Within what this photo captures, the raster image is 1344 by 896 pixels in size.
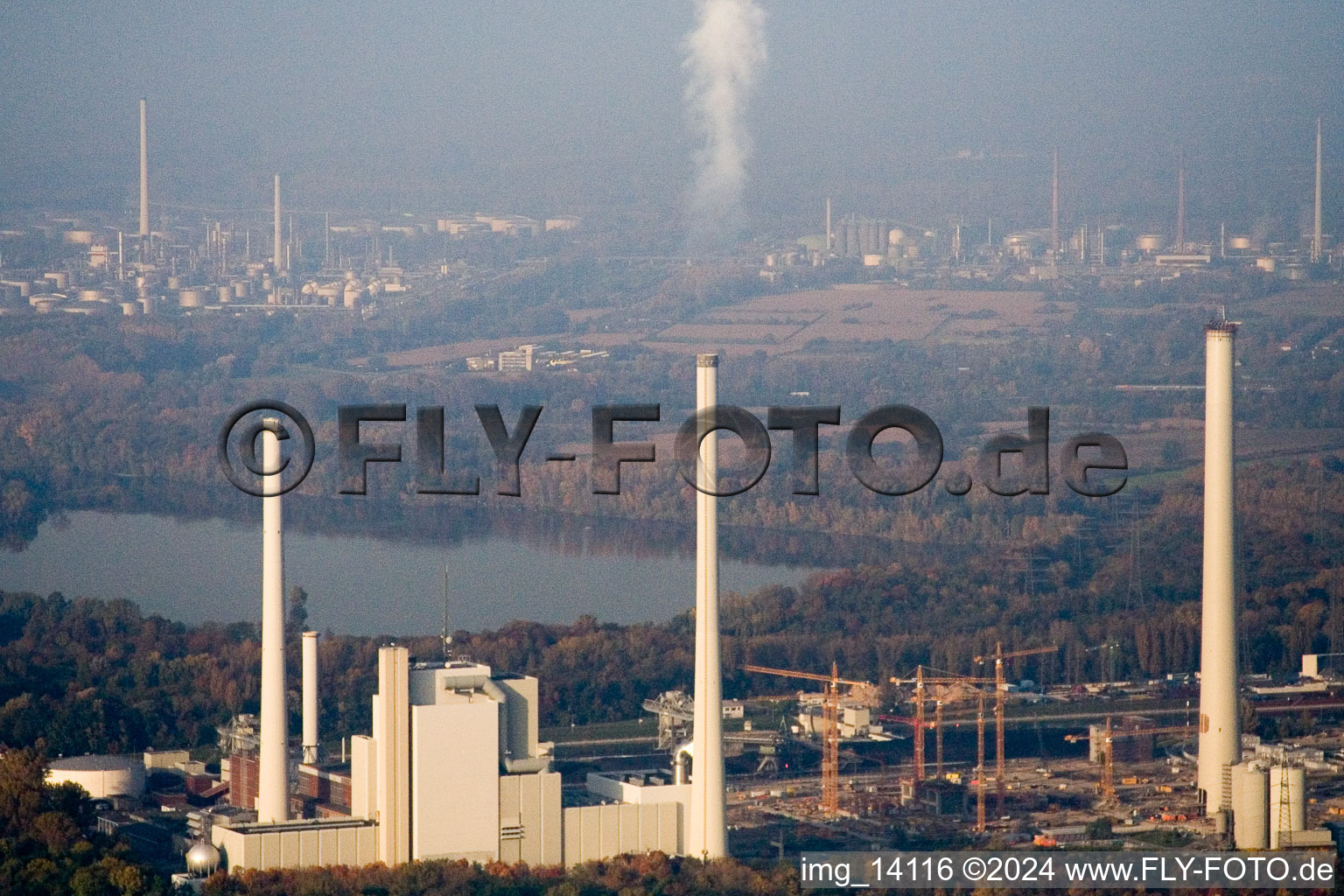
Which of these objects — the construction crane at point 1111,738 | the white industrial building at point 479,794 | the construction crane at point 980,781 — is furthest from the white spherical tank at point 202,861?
the construction crane at point 1111,738

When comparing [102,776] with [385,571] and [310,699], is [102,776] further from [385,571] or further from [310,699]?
[385,571]

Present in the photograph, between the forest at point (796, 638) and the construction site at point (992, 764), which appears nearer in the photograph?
the construction site at point (992, 764)

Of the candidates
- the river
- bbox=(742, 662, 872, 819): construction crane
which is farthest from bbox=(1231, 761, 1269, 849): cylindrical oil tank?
the river

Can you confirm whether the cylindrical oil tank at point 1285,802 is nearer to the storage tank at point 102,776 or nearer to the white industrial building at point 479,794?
the white industrial building at point 479,794

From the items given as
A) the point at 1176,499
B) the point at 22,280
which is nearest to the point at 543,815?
the point at 1176,499

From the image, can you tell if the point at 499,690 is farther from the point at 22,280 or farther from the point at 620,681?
the point at 22,280

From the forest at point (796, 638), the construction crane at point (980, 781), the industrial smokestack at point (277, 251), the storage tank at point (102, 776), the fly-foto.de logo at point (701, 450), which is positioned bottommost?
the construction crane at point (980, 781)
